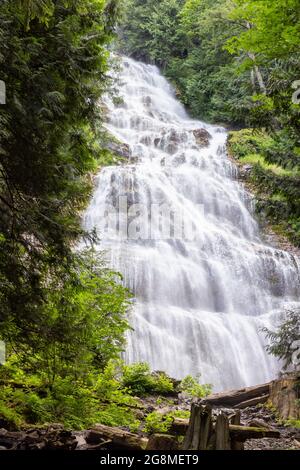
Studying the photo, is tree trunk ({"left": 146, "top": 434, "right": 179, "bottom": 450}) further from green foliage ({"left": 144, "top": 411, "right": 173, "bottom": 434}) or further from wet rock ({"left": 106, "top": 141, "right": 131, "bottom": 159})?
wet rock ({"left": 106, "top": 141, "right": 131, "bottom": 159})

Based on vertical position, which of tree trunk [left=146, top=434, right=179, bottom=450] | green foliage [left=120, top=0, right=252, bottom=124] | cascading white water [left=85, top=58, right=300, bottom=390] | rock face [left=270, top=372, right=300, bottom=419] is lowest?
tree trunk [left=146, top=434, right=179, bottom=450]

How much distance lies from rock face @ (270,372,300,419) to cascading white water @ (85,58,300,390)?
12.2 feet

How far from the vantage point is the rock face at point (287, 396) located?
28.8ft

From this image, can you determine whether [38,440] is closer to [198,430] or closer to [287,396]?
[198,430]

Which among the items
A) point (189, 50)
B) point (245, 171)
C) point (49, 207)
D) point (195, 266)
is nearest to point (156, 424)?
point (49, 207)

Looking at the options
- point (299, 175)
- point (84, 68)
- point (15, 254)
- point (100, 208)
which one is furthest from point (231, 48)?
point (100, 208)

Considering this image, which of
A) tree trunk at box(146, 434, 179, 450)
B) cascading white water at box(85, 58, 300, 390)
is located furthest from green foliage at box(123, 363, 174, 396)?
tree trunk at box(146, 434, 179, 450)

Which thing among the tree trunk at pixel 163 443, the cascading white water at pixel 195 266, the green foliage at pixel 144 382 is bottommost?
the tree trunk at pixel 163 443

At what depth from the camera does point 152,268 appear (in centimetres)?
1719

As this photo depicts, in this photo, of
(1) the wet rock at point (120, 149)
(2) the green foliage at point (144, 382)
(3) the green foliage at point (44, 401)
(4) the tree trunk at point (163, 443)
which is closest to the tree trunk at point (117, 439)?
(3) the green foliage at point (44, 401)

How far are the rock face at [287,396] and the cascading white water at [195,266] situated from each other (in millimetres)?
3722

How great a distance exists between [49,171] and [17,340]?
178 cm

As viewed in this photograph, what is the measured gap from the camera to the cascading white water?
14250 millimetres

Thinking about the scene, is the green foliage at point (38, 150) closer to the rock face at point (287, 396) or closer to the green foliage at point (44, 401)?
the green foliage at point (44, 401)
